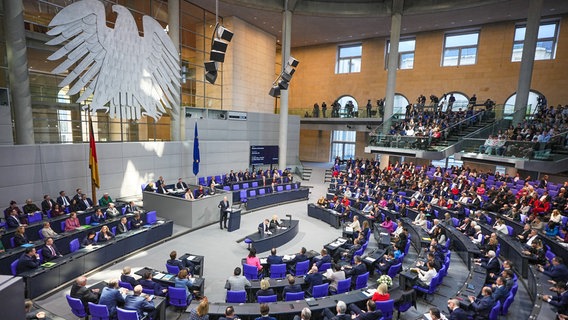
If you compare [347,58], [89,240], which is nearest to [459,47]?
[347,58]

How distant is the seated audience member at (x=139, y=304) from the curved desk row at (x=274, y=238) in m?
4.57

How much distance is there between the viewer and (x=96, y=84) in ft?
46.6

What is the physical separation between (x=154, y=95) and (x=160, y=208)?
23.1 ft

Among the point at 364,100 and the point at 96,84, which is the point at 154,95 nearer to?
the point at 96,84

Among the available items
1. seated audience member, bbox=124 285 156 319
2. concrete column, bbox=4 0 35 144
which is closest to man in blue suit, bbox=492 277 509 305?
seated audience member, bbox=124 285 156 319

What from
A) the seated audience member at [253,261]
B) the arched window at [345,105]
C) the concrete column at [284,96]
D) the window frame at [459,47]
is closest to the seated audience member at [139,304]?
the seated audience member at [253,261]

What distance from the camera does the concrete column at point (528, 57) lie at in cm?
1906

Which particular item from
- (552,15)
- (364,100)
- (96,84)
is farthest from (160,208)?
(552,15)

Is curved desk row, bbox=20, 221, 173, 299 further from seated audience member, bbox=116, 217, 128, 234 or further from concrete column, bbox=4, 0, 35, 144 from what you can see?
concrete column, bbox=4, 0, 35, 144

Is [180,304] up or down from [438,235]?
down

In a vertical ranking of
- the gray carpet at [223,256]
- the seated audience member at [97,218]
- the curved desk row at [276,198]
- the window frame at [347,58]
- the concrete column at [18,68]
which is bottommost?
the gray carpet at [223,256]

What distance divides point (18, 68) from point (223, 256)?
35.1 feet

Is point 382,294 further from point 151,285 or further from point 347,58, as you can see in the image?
point 347,58

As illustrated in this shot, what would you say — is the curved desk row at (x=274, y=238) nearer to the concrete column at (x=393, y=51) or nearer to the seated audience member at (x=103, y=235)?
the seated audience member at (x=103, y=235)
